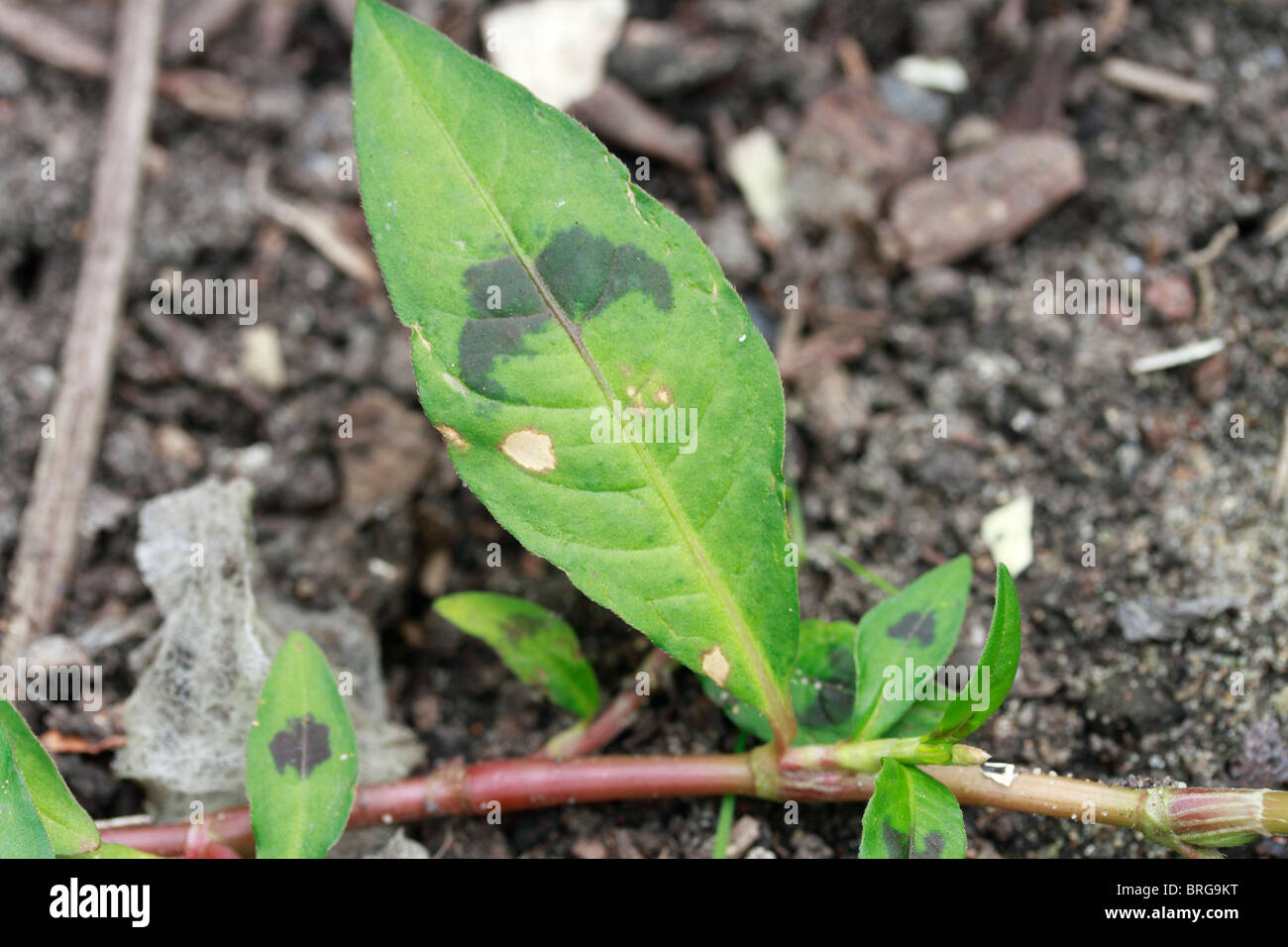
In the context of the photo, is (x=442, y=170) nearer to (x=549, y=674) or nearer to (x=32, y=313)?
(x=549, y=674)

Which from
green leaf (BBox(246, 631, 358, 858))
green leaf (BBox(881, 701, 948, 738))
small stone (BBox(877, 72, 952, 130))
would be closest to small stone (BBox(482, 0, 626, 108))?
small stone (BBox(877, 72, 952, 130))

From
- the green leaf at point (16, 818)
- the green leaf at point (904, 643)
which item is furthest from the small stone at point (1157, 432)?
the green leaf at point (16, 818)

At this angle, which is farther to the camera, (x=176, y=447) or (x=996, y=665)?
(x=176, y=447)

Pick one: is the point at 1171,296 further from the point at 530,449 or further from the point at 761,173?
the point at 530,449

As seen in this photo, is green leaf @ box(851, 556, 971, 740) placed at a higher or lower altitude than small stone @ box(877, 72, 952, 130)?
lower

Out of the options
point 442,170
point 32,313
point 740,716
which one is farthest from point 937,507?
point 32,313

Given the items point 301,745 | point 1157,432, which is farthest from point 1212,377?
point 301,745

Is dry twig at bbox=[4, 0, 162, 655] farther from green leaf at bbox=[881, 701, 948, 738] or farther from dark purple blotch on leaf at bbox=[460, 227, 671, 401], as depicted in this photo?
green leaf at bbox=[881, 701, 948, 738]
